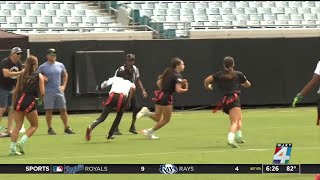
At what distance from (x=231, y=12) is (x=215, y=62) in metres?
5.58

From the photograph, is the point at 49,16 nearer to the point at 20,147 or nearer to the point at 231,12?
the point at 231,12

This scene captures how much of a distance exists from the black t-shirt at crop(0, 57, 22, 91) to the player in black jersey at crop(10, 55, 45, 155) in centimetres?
349

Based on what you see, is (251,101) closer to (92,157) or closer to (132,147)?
(132,147)

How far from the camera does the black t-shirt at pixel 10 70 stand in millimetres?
19938

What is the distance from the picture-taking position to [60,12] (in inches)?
1272

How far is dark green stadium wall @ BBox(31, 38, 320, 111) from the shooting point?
28.4 meters

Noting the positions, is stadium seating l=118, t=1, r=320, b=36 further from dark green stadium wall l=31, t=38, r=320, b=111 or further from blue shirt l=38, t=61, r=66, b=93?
blue shirt l=38, t=61, r=66, b=93

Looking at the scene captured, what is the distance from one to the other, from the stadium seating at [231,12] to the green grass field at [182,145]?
7.83m

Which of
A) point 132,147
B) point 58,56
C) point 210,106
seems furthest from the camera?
point 210,106

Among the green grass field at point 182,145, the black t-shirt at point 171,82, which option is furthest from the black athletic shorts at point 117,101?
the black t-shirt at point 171,82

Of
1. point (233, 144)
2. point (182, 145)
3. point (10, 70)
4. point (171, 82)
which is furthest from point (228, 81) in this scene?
point (10, 70)

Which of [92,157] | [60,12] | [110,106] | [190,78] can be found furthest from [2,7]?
[92,157]

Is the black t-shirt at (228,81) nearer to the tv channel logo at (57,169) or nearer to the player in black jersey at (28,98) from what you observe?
the player in black jersey at (28,98)
